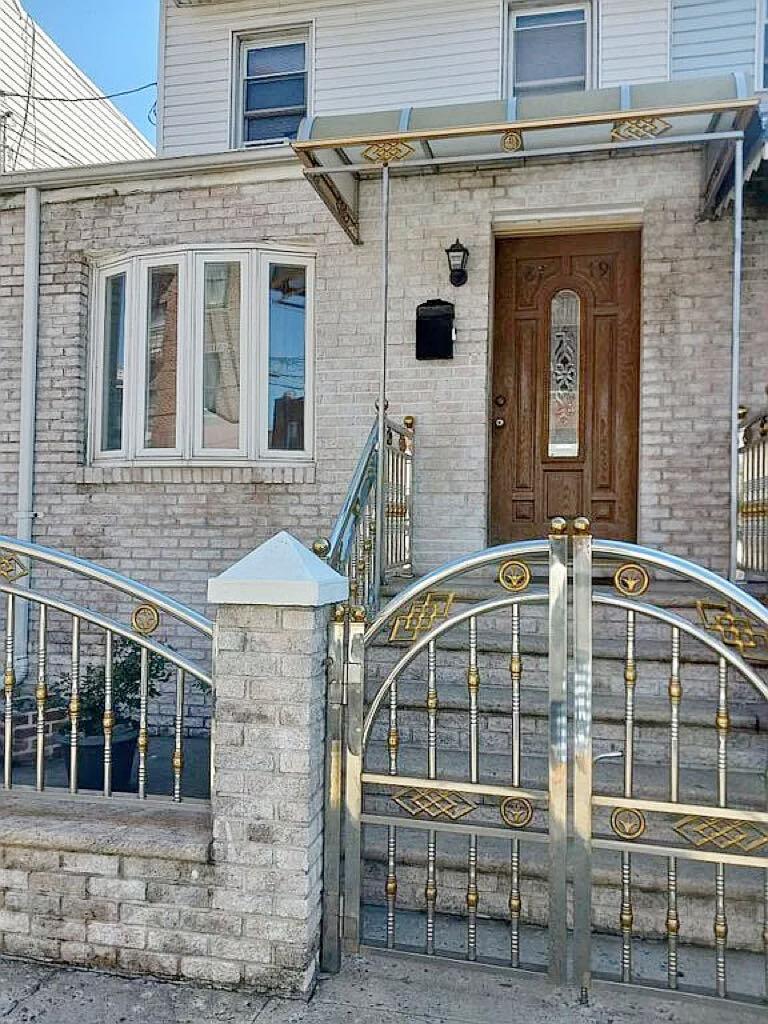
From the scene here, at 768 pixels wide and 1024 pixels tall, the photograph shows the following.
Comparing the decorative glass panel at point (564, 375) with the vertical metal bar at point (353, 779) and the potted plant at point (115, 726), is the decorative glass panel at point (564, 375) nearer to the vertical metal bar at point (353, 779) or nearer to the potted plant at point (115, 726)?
the potted plant at point (115, 726)

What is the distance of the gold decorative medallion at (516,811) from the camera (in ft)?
7.97

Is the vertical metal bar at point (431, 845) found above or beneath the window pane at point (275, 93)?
beneath

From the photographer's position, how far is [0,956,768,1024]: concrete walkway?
226 cm

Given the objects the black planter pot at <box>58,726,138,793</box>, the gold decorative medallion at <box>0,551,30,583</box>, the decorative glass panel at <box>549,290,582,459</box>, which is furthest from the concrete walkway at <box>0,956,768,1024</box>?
the decorative glass panel at <box>549,290,582,459</box>

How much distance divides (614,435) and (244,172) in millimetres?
3117

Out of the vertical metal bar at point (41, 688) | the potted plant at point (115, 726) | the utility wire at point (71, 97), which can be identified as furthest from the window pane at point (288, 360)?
the utility wire at point (71, 97)

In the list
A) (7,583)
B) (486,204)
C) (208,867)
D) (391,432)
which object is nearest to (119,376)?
(391,432)

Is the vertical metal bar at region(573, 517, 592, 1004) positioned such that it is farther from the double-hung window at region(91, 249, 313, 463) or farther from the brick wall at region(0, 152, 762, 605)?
the double-hung window at region(91, 249, 313, 463)

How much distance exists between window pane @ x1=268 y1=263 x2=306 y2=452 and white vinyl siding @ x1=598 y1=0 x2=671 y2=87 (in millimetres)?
3009

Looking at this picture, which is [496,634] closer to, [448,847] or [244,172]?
[448,847]

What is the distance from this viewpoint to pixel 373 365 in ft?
17.2

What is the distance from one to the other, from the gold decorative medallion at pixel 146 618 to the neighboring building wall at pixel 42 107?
8250 mm

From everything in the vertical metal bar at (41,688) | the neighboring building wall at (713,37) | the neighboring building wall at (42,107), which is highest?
the neighboring building wall at (42,107)

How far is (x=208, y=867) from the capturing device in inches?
96.9
